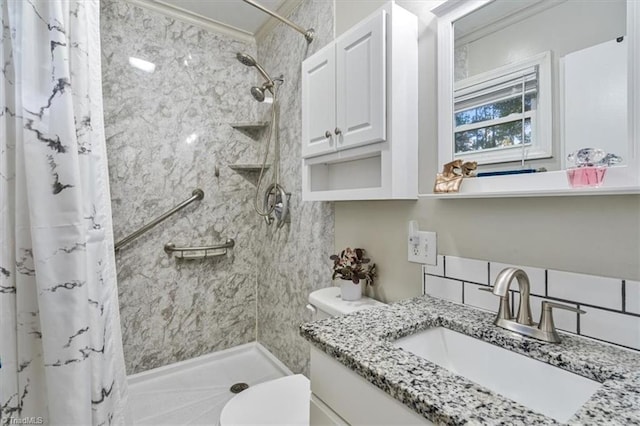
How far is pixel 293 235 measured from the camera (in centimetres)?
194

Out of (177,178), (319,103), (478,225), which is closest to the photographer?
(478,225)

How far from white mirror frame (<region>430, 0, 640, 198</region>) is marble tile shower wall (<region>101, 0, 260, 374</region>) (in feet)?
5.22

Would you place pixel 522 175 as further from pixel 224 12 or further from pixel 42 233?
pixel 224 12

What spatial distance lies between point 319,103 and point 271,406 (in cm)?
128

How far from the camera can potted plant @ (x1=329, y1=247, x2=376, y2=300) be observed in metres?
1.27

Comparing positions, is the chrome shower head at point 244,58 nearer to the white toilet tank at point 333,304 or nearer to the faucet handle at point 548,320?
the white toilet tank at point 333,304

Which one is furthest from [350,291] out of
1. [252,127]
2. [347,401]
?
[252,127]

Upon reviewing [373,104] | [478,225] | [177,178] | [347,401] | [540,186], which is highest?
[373,104]

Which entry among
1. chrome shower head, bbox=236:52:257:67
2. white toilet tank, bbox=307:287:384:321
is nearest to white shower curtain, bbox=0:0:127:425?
white toilet tank, bbox=307:287:384:321

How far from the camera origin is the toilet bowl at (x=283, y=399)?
112 centimetres

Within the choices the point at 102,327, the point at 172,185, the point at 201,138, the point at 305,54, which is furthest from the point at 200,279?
the point at 305,54

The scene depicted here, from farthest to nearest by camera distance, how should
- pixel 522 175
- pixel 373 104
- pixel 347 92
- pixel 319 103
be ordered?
pixel 319 103, pixel 347 92, pixel 373 104, pixel 522 175

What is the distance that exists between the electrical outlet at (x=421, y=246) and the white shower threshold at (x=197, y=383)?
4.40 feet

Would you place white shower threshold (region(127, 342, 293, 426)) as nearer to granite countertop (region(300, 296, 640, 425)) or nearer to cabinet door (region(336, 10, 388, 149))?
granite countertop (region(300, 296, 640, 425))
